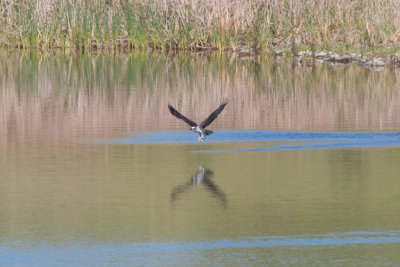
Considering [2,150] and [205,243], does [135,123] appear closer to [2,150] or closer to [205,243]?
[2,150]

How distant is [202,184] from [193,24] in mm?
19088

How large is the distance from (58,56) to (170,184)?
1909 centimetres

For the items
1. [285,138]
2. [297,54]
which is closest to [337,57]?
[297,54]

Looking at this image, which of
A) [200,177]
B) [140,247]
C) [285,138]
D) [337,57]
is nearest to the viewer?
[140,247]

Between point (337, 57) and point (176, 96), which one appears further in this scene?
point (337, 57)

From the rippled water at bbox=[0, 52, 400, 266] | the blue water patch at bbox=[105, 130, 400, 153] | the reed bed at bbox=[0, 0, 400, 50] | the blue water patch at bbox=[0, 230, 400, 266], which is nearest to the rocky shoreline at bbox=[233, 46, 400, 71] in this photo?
the reed bed at bbox=[0, 0, 400, 50]

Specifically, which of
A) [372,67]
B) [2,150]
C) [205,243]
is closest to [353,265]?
[205,243]

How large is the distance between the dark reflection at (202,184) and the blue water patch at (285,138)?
4.85ft

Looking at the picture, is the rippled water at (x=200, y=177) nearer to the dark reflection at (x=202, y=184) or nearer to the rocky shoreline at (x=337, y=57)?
the dark reflection at (x=202, y=184)

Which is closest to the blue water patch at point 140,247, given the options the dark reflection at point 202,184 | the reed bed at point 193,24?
the dark reflection at point 202,184

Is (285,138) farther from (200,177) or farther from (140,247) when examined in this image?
(140,247)

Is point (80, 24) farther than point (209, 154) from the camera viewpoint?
Yes

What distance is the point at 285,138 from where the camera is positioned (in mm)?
12398

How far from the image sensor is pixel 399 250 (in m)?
6.98
